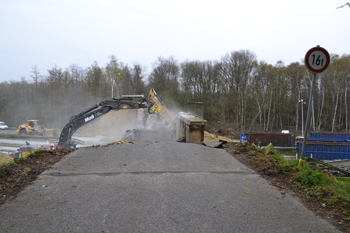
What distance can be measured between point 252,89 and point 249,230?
4807 cm

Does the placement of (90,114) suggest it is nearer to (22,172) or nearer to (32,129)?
(22,172)

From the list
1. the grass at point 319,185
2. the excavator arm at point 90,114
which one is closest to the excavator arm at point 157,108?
the excavator arm at point 90,114

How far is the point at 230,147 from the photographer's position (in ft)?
32.7

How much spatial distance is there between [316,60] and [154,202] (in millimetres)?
5119

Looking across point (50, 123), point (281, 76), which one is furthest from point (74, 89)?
point (281, 76)

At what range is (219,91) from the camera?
5262 cm

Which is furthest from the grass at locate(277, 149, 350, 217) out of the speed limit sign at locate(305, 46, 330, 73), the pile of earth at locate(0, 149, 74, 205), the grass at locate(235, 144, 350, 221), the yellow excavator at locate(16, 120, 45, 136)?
the yellow excavator at locate(16, 120, 45, 136)

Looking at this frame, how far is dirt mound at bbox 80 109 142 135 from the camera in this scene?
139ft

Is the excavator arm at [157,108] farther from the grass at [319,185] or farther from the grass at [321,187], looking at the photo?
the grass at [321,187]

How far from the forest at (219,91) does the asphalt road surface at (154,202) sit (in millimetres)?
38183

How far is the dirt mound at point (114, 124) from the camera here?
42344 mm

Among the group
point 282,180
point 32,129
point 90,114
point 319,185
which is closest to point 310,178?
point 319,185

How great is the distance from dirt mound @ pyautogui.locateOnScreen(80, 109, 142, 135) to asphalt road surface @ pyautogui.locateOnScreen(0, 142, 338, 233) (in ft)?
117

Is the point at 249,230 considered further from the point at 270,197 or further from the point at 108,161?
the point at 108,161
